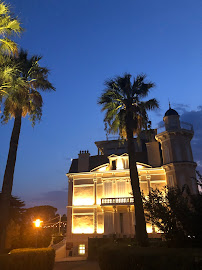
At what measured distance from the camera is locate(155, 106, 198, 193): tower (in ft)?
90.5

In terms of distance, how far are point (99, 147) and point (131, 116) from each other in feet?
65.2

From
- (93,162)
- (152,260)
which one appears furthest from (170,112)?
(152,260)

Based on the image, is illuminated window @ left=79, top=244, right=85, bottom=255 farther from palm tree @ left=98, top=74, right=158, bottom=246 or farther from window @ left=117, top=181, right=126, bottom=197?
palm tree @ left=98, top=74, right=158, bottom=246

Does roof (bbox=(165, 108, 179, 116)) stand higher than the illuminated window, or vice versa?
roof (bbox=(165, 108, 179, 116))

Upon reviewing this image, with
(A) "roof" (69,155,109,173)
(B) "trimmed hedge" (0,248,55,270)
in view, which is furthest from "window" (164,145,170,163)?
(B) "trimmed hedge" (0,248,55,270)

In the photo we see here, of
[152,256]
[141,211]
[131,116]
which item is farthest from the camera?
[131,116]

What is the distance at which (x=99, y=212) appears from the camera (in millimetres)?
29172

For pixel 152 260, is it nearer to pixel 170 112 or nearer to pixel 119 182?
pixel 119 182

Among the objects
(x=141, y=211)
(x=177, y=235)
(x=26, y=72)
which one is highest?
(x=26, y=72)

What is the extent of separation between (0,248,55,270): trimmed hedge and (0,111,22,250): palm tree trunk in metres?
2.09

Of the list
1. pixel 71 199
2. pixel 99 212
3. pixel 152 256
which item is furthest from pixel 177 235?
pixel 71 199

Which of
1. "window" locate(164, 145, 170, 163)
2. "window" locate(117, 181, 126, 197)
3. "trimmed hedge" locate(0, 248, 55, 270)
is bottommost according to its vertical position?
"trimmed hedge" locate(0, 248, 55, 270)

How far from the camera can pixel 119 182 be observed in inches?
1185

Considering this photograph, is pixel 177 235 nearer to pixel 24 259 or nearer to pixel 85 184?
pixel 24 259
